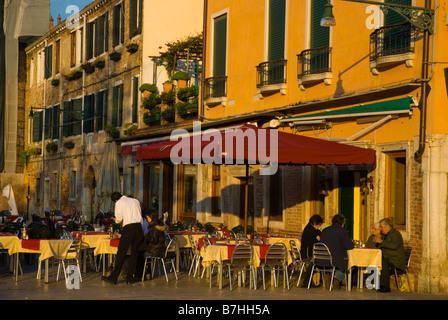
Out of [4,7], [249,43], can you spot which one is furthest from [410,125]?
[4,7]

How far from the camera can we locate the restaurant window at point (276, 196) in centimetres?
1941

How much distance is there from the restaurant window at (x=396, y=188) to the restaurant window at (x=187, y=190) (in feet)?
32.3

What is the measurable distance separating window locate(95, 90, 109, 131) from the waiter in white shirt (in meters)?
17.1

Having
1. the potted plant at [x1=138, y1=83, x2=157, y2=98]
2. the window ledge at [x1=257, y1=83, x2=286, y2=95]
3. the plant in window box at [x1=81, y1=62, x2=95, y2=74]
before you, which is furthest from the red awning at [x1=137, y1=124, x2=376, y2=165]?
the plant in window box at [x1=81, y1=62, x2=95, y2=74]

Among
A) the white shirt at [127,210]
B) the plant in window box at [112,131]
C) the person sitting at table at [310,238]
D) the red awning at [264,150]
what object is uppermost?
the plant in window box at [112,131]

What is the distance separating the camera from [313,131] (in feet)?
58.2

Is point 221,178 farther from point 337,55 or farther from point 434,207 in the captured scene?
point 434,207

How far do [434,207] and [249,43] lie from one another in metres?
8.27

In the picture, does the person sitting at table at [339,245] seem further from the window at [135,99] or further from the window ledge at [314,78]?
the window at [135,99]

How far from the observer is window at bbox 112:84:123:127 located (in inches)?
1163

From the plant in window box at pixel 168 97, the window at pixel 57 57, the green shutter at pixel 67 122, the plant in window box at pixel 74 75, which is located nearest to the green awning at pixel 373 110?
the plant in window box at pixel 168 97

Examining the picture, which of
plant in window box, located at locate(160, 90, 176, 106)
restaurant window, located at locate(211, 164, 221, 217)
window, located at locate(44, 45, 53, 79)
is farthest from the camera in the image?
window, located at locate(44, 45, 53, 79)

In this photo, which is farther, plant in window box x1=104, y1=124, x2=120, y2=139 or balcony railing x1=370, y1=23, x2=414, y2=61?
plant in window box x1=104, y1=124, x2=120, y2=139

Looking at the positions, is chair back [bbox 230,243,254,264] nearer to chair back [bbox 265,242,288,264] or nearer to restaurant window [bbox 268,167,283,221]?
chair back [bbox 265,242,288,264]
